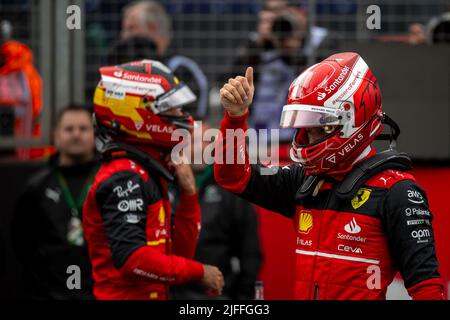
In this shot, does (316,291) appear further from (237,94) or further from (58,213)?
(58,213)

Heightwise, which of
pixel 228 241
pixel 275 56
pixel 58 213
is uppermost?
pixel 275 56

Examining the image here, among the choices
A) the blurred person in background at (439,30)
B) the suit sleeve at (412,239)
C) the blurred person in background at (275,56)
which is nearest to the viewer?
the suit sleeve at (412,239)

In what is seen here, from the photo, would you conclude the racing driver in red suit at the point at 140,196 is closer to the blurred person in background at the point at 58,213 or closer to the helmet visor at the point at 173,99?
the helmet visor at the point at 173,99

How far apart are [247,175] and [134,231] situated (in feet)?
2.30

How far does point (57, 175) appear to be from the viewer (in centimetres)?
715

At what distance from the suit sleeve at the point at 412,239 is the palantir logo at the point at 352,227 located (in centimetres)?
12

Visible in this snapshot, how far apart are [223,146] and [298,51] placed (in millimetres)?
3761

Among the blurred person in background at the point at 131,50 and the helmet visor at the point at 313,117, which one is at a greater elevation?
the blurred person in background at the point at 131,50

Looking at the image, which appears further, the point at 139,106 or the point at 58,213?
the point at 58,213

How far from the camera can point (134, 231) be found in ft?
15.1

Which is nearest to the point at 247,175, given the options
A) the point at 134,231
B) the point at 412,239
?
the point at 134,231

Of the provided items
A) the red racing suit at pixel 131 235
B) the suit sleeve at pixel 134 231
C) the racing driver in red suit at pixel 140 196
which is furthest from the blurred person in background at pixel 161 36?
the suit sleeve at pixel 134 231

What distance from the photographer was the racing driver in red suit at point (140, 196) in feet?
15.1

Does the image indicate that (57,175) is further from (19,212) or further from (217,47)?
(217,47)
